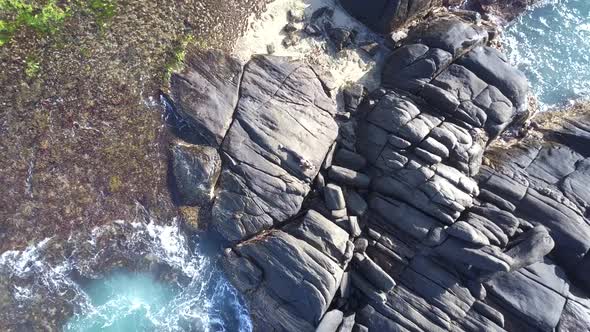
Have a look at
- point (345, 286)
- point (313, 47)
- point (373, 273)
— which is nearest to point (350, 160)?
point (373, 273)

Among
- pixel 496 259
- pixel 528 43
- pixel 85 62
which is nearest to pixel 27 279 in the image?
pixel 85 62

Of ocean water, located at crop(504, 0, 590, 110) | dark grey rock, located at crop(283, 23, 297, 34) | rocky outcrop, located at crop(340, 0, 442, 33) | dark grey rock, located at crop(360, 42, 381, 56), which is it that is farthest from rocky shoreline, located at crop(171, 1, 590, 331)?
ocean water, located at crop(504, 0, 590, 110)

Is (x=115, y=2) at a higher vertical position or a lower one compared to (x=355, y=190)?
higher

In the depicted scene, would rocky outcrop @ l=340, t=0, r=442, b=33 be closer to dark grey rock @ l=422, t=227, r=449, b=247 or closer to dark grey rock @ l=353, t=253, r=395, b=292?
dark grey rock @ l=422, t=227, r=449, b=247

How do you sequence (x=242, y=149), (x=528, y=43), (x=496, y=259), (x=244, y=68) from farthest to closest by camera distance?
1. (x=528, y=43)
2. (x=244, y=68)
3. (x=242, y=149)
4. (x=496, y=259)

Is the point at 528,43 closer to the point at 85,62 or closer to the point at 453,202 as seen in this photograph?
the point at 453,202

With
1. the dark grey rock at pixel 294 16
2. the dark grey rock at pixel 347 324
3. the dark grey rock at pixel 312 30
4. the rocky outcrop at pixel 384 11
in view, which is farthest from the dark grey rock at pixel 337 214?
the rocky outcrop at pixel 384 11
